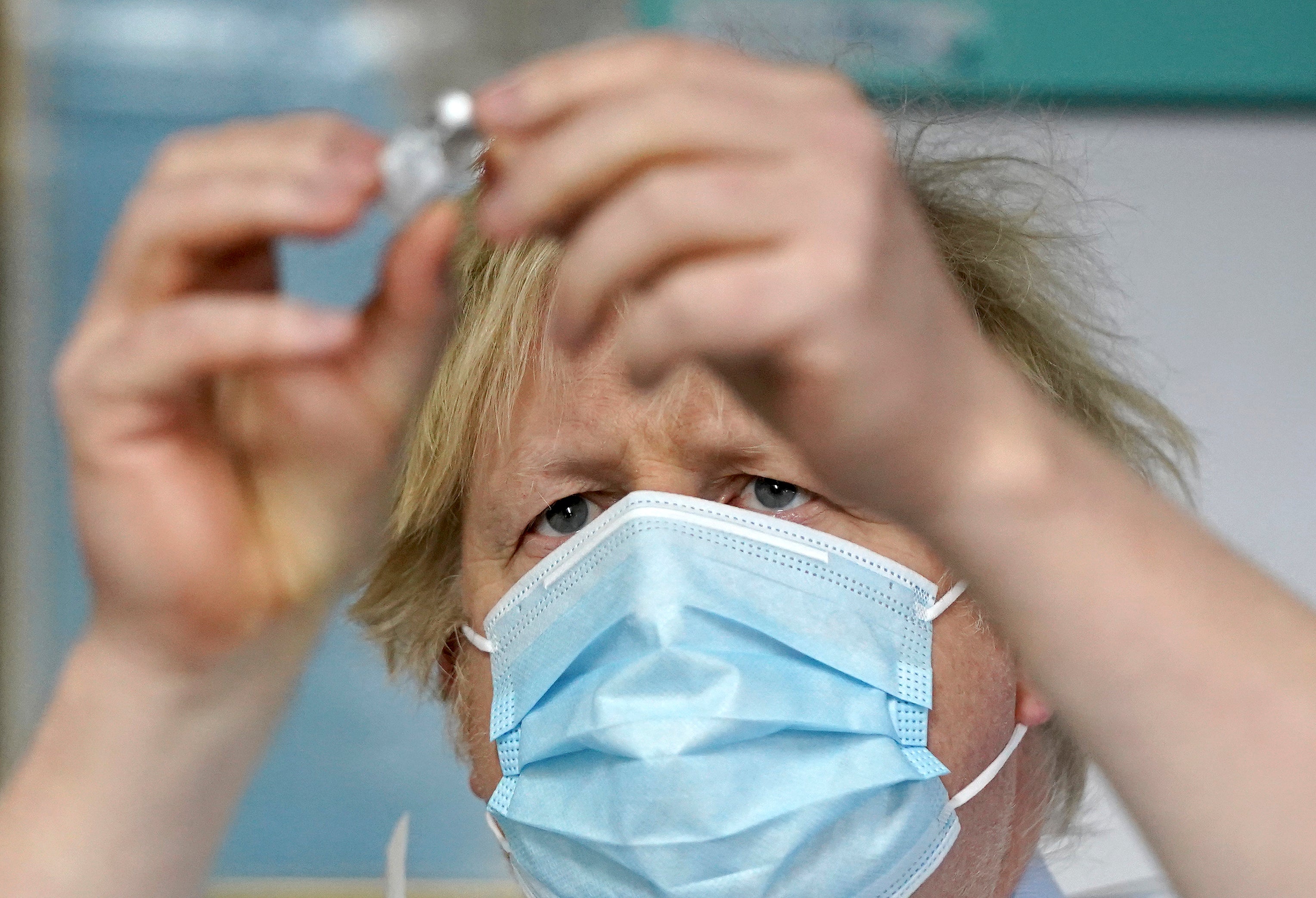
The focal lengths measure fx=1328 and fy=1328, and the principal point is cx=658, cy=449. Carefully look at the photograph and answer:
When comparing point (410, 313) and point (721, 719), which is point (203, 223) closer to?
point (410, 313)

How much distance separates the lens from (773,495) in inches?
36.9

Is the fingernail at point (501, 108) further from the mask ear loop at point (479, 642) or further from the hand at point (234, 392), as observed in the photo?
the mask ear loop at point (479, 642)

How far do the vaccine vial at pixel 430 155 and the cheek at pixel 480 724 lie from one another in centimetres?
55

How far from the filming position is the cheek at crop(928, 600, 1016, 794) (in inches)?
34.7

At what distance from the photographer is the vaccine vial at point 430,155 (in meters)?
0.49

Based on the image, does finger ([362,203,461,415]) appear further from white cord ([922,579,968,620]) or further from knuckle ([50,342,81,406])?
white cord ([922,579,968,620])

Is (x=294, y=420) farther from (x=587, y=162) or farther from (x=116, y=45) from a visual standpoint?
(x=116, y=45)

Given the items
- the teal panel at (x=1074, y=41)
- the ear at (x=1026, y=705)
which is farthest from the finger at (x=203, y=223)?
the teal panel at (x=1074, y=41)

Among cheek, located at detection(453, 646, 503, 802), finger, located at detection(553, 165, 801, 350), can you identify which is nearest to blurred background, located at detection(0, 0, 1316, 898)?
cheek, located at detection(453, 646, 503, 802)

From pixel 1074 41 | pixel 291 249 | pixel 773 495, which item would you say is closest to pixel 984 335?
pixel 773 495

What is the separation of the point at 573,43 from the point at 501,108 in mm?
1405

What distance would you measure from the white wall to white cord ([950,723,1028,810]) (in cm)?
101

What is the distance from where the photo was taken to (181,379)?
536 millimetres

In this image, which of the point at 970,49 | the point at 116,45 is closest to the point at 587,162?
the point at 970,49
